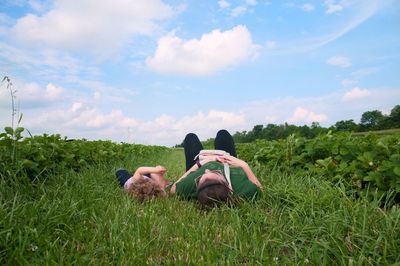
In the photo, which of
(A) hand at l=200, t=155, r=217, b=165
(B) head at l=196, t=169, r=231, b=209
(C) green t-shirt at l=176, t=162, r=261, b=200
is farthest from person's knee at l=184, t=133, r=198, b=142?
(B) head at l=196, t=169, r=231, b=209

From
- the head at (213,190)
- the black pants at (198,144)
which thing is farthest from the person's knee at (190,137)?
the head at (213,190)

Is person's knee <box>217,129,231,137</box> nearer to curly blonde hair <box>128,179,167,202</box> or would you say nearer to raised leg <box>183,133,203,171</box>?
raised leg <box>183,133,203,171</box>

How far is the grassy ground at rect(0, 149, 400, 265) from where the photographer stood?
2617mm

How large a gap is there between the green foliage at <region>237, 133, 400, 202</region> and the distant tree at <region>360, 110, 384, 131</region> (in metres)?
35.8

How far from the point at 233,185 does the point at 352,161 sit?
5.79ft

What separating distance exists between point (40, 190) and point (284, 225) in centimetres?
271

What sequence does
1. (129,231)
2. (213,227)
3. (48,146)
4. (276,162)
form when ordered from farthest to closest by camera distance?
(276,162) → (48,146) → (213,227) → (129,231)

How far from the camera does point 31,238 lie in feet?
9.44

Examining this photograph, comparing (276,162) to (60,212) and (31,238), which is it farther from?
(31,238)

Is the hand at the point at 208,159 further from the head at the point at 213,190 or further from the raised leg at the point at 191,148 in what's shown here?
the head at the point at 213,190

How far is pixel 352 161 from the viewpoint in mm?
5039

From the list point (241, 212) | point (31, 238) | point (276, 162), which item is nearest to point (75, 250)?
point (31, 238)

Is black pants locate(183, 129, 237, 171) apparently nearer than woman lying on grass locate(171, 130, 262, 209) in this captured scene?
No

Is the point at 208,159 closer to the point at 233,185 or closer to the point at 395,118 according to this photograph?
the point at 233,185
